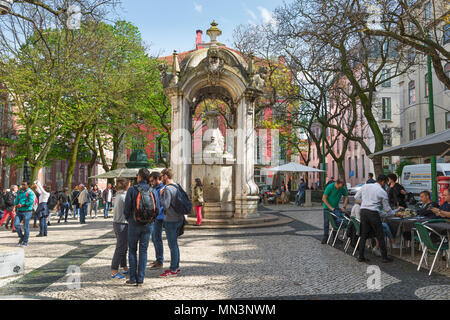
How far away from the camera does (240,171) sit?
14492 millimetres

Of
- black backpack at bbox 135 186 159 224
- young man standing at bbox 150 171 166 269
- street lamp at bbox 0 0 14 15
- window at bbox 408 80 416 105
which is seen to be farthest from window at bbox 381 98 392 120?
street lamp at bbox 0 0 14 15

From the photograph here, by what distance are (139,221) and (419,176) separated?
76.3 ft

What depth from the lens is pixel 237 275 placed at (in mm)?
6309

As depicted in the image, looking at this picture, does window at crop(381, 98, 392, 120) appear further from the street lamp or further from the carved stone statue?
the street lamp

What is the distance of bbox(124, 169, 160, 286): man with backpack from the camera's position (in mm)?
5570

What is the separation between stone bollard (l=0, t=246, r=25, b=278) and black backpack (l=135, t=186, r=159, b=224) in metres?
2.68

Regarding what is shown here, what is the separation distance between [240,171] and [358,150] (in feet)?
130

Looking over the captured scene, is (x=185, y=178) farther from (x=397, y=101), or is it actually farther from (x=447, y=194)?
(x=397, y=101)

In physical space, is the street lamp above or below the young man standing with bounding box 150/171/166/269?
above

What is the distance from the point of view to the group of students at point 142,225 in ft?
18.6

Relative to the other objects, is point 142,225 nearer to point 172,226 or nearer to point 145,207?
point 145,207

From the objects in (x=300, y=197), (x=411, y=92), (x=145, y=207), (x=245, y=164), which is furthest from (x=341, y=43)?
(x=411, y=92)
